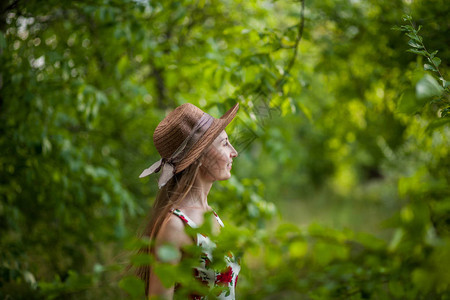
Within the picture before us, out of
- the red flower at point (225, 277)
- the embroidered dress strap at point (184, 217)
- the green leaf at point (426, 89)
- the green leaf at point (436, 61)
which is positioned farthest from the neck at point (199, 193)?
the green leaf at point (426, 89)

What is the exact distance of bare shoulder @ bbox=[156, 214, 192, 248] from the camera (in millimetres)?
1470

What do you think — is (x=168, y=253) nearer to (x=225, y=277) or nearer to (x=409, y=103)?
(x=409, y=103)

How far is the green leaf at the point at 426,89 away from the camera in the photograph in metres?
0.69

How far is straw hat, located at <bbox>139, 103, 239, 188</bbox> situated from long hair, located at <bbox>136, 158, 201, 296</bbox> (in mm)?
64

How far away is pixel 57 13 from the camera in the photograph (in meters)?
2.98

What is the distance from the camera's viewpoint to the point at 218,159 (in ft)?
5.40

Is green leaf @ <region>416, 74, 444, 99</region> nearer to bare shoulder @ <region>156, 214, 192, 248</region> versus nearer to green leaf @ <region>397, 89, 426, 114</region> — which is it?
green leaf @ <region>397, 89, 426, 114</region>

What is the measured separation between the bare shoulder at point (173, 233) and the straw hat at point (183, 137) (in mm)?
161

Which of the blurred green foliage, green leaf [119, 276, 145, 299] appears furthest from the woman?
green leaf [119, 276, 145, 299]

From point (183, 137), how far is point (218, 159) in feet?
0.59

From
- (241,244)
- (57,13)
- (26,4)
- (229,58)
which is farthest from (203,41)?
(241,244)

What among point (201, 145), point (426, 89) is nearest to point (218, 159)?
point (201, 145)

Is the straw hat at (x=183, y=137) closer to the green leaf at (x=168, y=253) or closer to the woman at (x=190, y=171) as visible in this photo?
the woman at (x=190, y=171)

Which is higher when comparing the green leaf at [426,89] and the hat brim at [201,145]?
the green leaf at [426,89]
